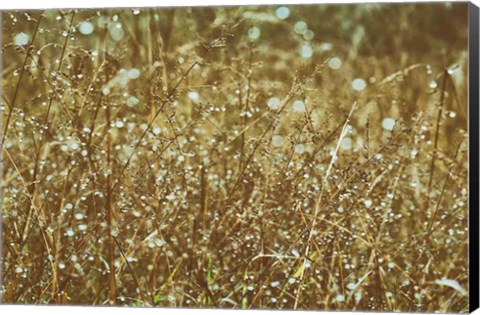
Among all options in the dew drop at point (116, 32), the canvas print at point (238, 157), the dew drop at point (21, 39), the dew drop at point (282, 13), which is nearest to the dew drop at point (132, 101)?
the canvas print at point (238, 157)

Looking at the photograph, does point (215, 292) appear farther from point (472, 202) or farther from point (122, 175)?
point (472, 202)

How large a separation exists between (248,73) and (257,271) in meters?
0.94

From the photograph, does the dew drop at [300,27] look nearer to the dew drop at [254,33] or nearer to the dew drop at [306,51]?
the dew drop at [306,51]

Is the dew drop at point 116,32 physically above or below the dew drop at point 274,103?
above

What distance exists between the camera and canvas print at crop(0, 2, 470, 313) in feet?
20.4

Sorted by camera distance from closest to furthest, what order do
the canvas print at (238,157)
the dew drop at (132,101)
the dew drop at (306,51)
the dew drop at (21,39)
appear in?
1. the canvas print at (238,157)
2. the dew drop at (306,51)
3. the dew drop at (132,101)
4. the dew drop at (21,39)

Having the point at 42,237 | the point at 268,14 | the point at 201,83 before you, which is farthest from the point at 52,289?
the point at 268,14

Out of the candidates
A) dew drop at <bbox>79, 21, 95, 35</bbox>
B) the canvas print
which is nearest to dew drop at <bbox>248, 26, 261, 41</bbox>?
the canvas print

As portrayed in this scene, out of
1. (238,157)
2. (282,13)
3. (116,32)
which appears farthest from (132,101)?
(282,13)

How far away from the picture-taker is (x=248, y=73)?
641cm

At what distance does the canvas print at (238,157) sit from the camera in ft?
20.4

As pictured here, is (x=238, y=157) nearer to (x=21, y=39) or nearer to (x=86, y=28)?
(x=86, y=28)

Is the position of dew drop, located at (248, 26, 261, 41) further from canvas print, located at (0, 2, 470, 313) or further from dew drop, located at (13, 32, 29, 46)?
dew drop, located at (13, 32, 29, 46)

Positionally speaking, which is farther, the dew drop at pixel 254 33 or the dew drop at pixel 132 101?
the dew drop at pixel 132 101
